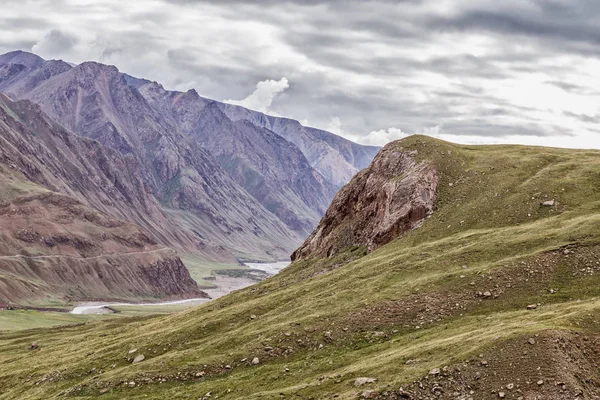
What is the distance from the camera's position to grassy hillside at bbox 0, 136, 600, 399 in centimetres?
4316

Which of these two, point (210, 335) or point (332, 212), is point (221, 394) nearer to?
point (210, 335)

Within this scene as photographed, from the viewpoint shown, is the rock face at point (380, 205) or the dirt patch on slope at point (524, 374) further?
the rock face at point (380, 205)

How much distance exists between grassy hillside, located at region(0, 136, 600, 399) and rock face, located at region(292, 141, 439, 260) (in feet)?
10.5

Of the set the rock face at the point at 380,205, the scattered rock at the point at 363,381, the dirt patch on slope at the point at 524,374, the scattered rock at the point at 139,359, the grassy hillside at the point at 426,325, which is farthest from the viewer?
the rock face at the point at 380,205

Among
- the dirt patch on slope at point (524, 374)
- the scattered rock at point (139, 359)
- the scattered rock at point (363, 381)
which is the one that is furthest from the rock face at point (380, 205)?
the scattered rock at point (363, 381)

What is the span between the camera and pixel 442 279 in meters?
61.4

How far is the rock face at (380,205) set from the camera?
90.1m

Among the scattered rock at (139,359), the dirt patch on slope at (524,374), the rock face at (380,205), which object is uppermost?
the rock face at (380,205)

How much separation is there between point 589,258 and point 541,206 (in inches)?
812

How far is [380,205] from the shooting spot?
9975 cm

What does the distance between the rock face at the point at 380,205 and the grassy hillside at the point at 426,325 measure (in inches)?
126

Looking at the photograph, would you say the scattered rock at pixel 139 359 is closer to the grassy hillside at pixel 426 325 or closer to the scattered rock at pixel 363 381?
the grassy hillside at pixel 426 325

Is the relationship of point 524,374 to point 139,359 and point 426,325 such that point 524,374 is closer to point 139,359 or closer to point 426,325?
point 426,325

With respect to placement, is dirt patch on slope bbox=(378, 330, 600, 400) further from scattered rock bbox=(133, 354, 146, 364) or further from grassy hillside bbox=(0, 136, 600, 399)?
scattered rock bbox=(133, 354, 146, 364)
